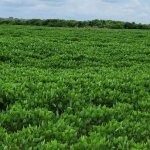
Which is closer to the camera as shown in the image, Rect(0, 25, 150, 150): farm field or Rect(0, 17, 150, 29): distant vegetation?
Rect(0, 25, 150, 150): farm field

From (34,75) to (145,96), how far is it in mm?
3394

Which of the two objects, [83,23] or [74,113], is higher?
[83,23]

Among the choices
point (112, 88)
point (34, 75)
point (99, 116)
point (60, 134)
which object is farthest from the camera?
point (34, 75)

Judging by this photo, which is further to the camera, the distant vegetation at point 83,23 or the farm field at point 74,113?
the distant vegetation at point 83,23

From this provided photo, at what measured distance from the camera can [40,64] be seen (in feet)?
49.9

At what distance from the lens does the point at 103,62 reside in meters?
16.9

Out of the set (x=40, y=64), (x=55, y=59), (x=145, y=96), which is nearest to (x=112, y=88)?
(x=145, y=96)

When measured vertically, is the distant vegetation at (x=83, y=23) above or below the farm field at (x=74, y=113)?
above

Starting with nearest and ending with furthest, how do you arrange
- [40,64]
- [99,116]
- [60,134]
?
[60,134], [99,116], [40,64]

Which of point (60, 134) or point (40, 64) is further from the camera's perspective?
point (40, 64)

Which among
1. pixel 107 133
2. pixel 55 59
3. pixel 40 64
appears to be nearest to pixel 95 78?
pixel 107 133

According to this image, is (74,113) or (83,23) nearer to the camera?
(74,113)

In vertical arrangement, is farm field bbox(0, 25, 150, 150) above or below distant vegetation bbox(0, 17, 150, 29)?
below

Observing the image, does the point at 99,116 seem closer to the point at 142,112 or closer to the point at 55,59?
the point at 142,112
